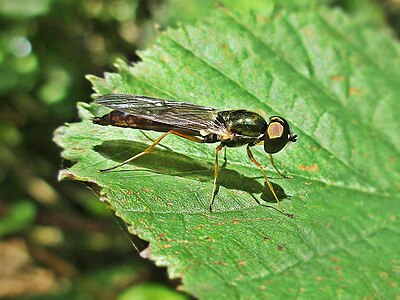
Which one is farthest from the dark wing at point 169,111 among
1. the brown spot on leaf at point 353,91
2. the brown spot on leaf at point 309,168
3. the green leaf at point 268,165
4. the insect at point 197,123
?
the brown spot on leaf at point 353,91

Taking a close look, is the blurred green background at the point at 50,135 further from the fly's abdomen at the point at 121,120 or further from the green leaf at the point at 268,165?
the fly's abdomen at the point at 121,120

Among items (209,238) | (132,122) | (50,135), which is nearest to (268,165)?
(132,122)

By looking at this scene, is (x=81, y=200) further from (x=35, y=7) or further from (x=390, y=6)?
(x=390, y=6)

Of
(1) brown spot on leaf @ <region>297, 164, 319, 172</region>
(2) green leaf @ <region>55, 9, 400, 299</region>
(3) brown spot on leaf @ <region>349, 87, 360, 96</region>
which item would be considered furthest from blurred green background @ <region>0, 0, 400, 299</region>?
(1) brown spot on leaf @ <region>297, 164, 319, 172</region>

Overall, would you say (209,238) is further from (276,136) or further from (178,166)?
(276,136)

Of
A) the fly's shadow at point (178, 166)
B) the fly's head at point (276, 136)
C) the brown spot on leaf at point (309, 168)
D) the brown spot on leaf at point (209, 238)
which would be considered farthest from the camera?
the brown spot on leaf at point (309, 168)

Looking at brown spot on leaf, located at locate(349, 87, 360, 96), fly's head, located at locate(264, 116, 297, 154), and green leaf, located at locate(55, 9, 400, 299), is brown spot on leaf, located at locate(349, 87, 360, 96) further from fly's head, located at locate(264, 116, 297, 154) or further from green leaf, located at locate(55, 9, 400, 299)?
fly's head, located at locate(264, 116, 297, 154)

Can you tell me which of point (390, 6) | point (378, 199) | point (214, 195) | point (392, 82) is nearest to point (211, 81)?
point (214, 195)
